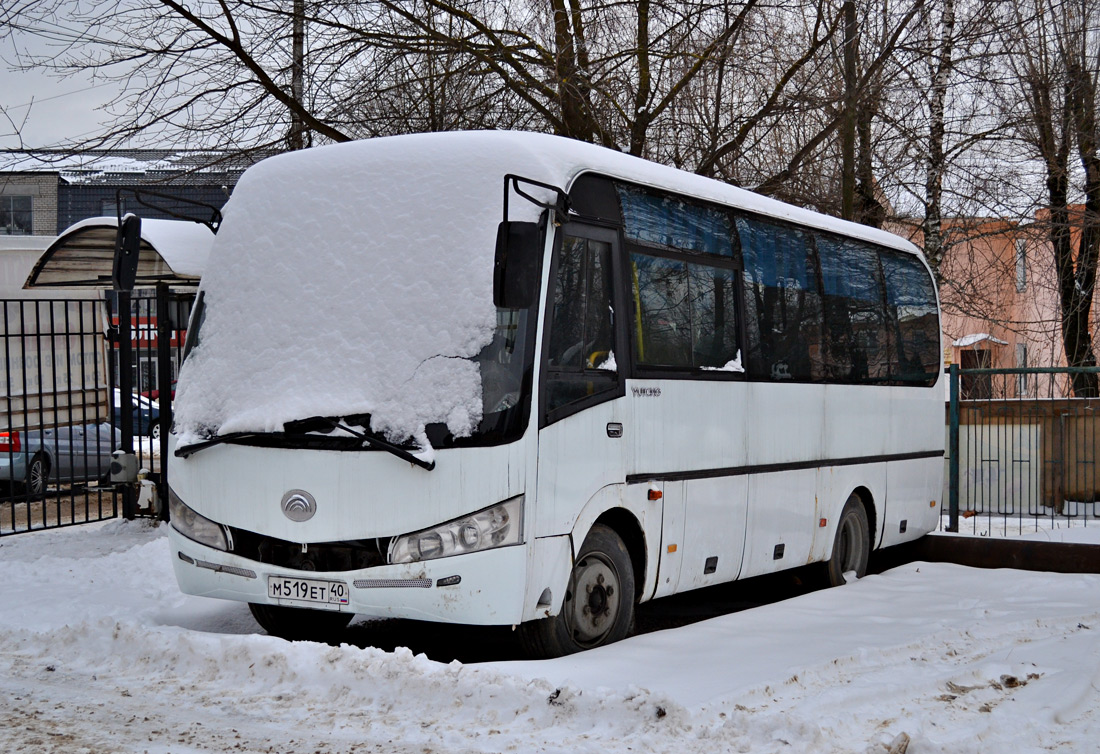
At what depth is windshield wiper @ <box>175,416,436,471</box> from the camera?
673cm

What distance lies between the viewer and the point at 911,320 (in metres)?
13.3

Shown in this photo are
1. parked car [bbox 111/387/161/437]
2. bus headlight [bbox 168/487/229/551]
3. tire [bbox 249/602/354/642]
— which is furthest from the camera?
parked car [bbox 111/387/161/437]

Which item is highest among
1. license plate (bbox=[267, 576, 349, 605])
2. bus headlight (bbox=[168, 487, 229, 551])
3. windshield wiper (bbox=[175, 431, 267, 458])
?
windshield wiper (bbox=[175, 431, 267, 458])

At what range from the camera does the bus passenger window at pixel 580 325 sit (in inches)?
285

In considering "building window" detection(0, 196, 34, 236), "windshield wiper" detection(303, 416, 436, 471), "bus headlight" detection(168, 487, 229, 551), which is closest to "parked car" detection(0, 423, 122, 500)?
"bus headlight" detection(168, 487, 229, 551)

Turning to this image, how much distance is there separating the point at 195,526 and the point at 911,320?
830 cm

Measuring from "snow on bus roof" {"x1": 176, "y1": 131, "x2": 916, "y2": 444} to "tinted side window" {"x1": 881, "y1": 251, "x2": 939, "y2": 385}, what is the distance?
5669 millimetres

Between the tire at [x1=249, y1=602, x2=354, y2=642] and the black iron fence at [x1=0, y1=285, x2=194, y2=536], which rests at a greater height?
the black iron fence at [x1=0, y1=285, x2=194, y2=536]

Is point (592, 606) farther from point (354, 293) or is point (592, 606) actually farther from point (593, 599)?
point (354, 293)

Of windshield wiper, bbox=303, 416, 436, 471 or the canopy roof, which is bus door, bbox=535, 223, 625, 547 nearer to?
windshield wiper, bbox=303, 416, 436, 471

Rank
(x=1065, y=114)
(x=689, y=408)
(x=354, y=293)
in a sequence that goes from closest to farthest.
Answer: (x=354, y=293) < (x=689, y=408) < (x=1065, y=114)

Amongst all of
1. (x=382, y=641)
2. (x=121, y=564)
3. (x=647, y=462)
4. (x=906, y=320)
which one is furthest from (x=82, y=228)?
(x=906, y=320)

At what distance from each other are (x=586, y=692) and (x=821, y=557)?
5.56 metres

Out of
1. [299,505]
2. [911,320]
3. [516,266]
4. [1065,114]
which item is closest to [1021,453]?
[911,320]
